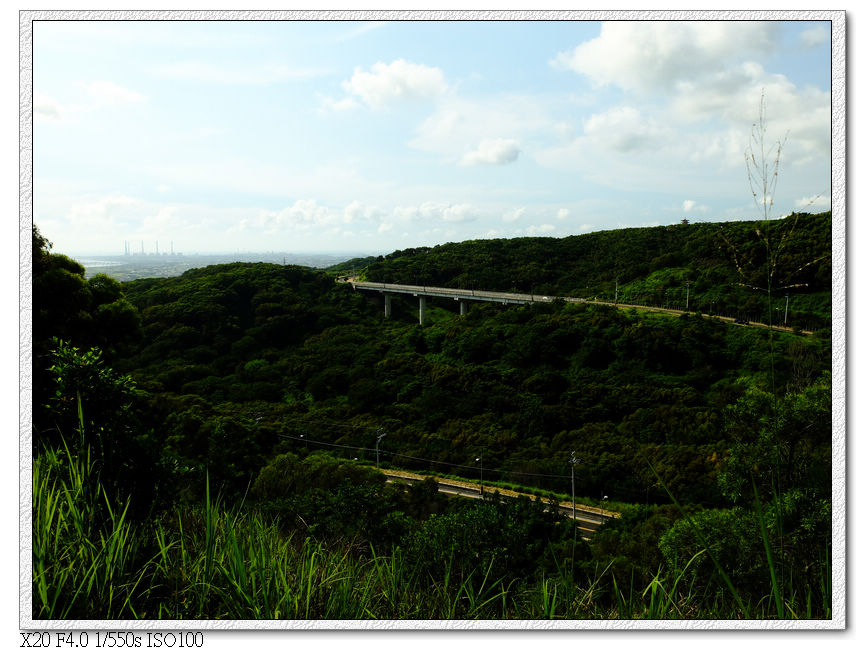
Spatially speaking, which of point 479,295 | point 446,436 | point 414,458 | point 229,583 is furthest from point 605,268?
point 229,583

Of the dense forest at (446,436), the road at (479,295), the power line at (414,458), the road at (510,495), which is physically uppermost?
the road at (479,295)

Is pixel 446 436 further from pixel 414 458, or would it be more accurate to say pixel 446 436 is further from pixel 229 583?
pixel 229 583

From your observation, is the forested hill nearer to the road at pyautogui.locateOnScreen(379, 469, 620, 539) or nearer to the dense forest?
the dense forest

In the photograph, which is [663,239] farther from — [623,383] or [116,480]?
[116,480]

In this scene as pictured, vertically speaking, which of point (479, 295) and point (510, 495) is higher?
Result: point (479, 295)

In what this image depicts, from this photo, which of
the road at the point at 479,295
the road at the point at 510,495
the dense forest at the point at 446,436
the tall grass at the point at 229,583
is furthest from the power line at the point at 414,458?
the road at the point at 479,295

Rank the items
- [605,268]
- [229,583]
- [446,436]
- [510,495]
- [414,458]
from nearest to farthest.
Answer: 1. [229,583]
2. [510,495]
3. [414,458]
4. [446,436]
5. [605,268]

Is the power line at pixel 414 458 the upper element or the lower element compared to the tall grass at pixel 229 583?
lower

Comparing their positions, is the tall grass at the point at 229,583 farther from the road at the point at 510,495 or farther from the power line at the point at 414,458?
the power line at the point at 414,458

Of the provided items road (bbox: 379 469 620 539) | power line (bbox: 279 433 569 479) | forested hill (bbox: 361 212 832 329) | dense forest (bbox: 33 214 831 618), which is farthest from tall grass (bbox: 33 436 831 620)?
forested hill (bbox: 361 212 832 329)
